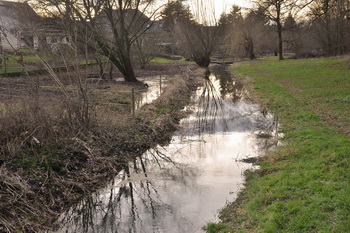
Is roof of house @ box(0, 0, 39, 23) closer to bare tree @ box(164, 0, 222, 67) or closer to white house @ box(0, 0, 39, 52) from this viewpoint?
white house @ box(0, 0, 39, 52)

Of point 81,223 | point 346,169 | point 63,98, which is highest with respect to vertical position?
point 63,98

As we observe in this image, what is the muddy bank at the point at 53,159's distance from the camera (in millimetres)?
5855

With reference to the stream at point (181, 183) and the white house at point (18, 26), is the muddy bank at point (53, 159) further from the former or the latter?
the white house at point (18, 26)

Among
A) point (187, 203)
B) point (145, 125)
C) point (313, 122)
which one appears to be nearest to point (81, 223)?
point (187, 203)

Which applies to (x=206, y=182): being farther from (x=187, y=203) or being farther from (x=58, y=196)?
(x=58, y=196)

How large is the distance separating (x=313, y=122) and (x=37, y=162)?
7843 mm

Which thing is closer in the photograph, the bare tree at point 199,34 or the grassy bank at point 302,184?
the grassy bank at point 302,184

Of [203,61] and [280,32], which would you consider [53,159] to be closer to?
[203,61]

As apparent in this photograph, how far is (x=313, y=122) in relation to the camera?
1046 centimetres

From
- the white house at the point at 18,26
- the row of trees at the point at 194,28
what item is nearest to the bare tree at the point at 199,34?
the row of trees at the point at 194,28

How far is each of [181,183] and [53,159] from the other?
2.78 meters

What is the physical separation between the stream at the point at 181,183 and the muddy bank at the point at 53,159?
35cm

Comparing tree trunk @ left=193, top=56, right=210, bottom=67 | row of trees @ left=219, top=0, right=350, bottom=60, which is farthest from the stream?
tree trunk @ left=193, top=56, right=210, bottom=67

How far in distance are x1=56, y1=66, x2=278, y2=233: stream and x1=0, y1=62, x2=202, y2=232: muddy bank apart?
0.35 meters
